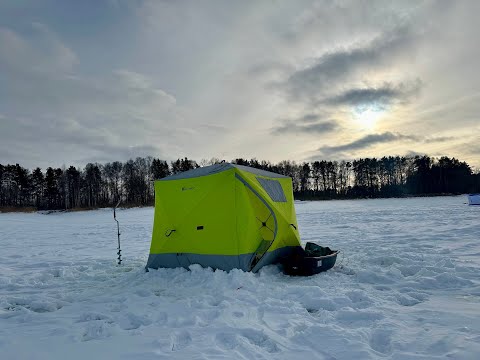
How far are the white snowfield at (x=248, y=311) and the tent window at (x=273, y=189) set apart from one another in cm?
183

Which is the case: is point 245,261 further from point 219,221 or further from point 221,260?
point 219,221

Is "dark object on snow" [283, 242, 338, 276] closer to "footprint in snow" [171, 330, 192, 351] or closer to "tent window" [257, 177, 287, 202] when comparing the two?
"tent window" [257, 177, 287, 202]

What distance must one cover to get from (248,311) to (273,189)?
13.3 ft

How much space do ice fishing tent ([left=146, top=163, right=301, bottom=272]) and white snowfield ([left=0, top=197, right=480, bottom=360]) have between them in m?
0.40

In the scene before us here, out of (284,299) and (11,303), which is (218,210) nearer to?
(284,299)

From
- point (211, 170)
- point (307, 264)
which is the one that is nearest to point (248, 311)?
point (307, 264)

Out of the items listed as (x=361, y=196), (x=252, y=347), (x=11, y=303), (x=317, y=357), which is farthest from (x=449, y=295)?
(x=361, y=196)

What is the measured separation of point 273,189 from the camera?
27.9 ft

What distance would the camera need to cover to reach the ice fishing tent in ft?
23.6

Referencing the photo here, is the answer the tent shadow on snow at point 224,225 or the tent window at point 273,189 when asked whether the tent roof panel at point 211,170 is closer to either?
the tent shadow on snow at point 224,225

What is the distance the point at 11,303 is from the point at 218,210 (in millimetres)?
4296

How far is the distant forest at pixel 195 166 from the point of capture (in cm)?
6675

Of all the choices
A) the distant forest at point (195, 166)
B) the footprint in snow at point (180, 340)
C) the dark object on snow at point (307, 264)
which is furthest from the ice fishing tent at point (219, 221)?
the distant forest at point (195, 166)

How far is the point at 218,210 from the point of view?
24.2 feet
